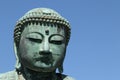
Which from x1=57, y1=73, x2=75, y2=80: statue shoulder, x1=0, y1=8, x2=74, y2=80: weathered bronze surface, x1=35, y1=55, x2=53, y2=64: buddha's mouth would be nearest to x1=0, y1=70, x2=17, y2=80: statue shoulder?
x1=0, y1=8, x2=74, y2=80: weathered bronze surface

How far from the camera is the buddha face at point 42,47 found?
8.39 meters

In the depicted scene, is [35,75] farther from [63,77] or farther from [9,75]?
[63,77]

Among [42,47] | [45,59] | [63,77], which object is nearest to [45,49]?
[42,47]

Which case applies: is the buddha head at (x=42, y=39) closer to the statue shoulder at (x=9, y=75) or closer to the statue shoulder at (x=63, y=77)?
the statue shoulder at (x=9, y=75)

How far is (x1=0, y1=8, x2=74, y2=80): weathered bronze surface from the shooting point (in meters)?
8.41

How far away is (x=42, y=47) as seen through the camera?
837 cm

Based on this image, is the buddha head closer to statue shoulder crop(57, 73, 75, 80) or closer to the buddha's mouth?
the buddha's mouth

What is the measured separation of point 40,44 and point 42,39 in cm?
12

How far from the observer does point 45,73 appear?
8734mm

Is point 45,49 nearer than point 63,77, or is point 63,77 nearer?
point 45,49

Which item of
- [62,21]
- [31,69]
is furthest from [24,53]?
[62,21]

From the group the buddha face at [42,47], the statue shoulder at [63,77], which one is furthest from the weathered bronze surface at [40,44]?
the statue shoulder at [63,77]

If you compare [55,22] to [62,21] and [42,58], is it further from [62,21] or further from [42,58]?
[42,58]

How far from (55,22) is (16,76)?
1.34m
